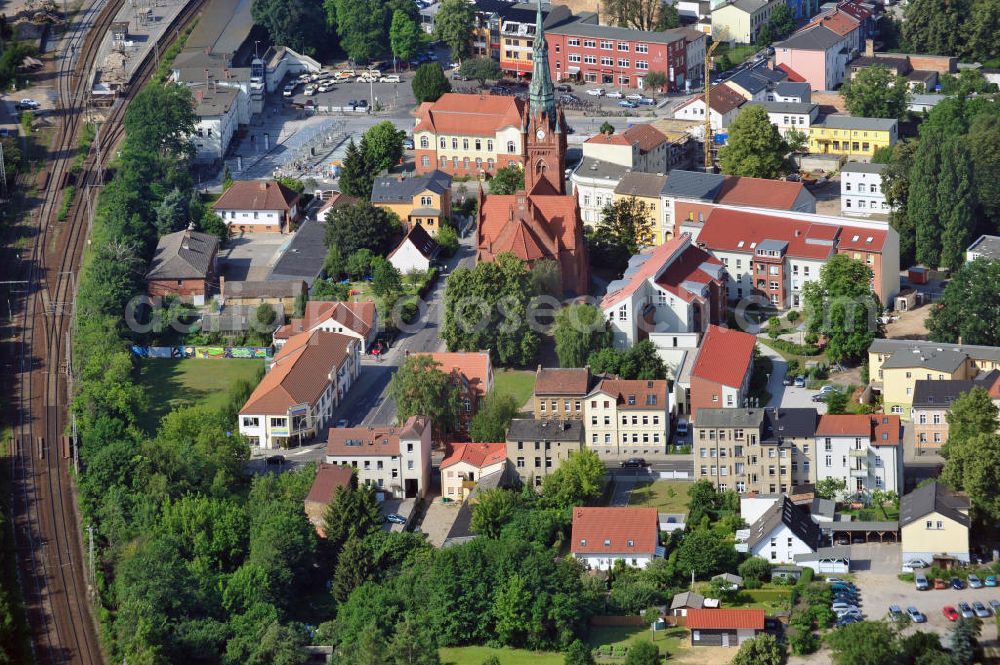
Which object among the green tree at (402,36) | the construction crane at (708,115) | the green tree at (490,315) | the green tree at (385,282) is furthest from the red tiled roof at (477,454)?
the green tree at (402,36)

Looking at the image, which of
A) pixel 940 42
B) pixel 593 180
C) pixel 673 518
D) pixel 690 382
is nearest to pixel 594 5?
pixel 940 42

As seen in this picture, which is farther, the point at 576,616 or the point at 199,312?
the point at 199,312

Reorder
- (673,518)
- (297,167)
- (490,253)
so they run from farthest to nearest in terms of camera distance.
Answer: (297,167) < (490,253) < (673,518)

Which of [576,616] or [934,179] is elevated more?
[934,179]

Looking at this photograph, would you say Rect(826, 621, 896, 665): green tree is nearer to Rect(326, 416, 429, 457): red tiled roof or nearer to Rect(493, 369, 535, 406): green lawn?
Rect(326, 416, 429, 457): red tiled roof

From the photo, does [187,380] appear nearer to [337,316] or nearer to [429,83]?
[337,316]

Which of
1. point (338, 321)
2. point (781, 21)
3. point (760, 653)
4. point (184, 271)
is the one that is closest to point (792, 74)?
point (781, 21)

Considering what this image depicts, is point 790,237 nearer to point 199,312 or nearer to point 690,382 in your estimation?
point 690,382
